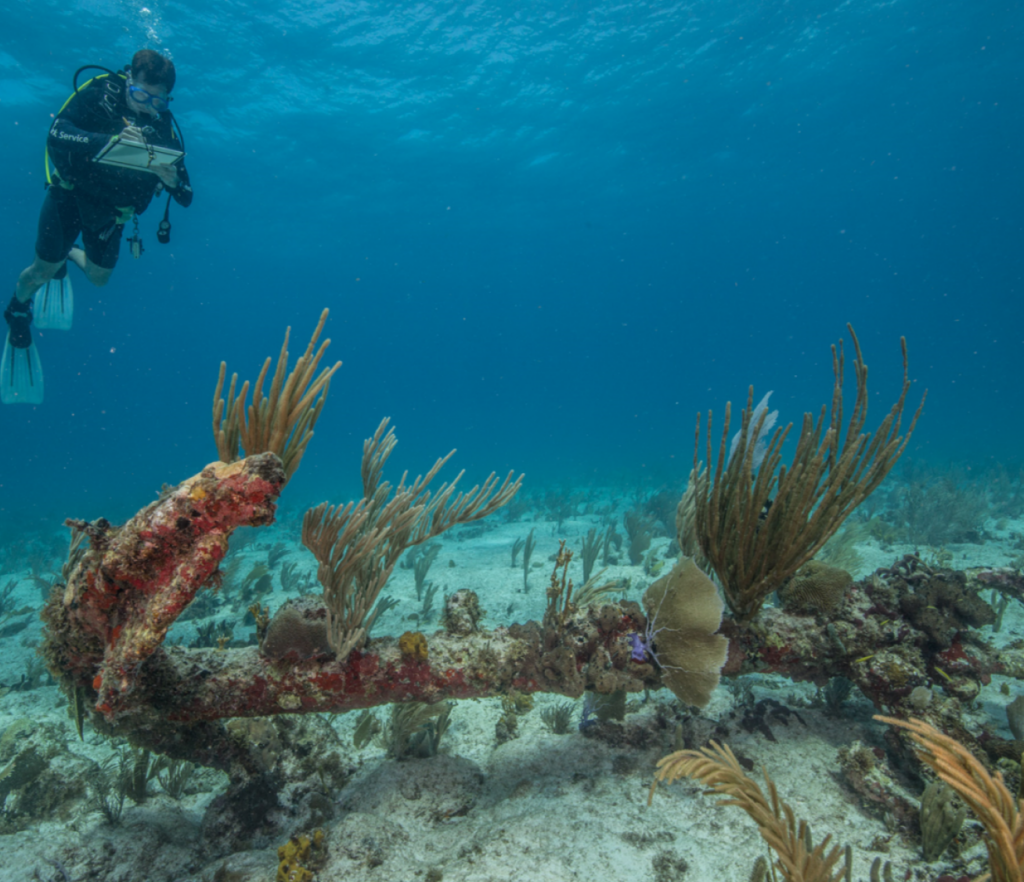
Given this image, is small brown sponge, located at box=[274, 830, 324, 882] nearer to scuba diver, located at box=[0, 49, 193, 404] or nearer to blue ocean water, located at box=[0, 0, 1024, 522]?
scuba diver, located at box=[0, 49, 193, 404]

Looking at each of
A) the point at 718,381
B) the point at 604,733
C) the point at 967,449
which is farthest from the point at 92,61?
the point at 718,381

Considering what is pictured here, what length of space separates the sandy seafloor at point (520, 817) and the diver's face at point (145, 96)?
9515 millimetres

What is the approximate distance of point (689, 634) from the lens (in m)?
3.32

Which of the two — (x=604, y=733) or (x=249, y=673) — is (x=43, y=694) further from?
(x=604, y=733)

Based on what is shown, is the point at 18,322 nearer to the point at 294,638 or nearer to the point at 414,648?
the point at 294,638

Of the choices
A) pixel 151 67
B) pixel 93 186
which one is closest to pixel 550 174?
pixel 151 67

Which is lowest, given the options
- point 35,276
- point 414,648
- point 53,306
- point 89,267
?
point 414,648

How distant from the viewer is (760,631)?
3580 millimetres

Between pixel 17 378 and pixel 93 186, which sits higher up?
pixel 93 186

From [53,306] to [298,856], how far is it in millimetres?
12131

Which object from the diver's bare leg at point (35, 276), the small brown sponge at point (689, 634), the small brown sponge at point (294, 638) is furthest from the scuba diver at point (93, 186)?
the small brown sponge at point (689, 634)

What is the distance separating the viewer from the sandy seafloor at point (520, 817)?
263 cm

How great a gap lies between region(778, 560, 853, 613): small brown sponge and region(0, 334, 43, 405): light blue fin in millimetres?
12848

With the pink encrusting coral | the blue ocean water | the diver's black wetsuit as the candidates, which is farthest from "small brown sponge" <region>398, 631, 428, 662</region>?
the blue ocean water
